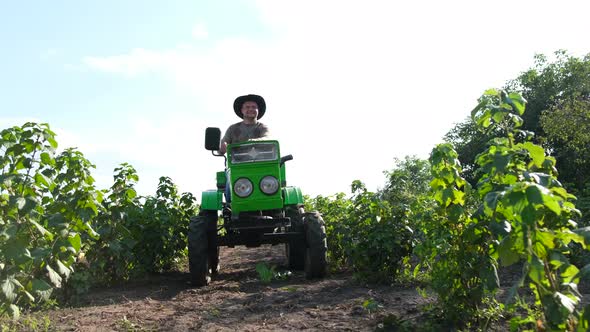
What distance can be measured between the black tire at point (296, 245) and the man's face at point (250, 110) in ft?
→ 4.60

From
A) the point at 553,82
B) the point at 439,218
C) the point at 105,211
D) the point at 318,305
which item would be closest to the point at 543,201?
the point at 439,218

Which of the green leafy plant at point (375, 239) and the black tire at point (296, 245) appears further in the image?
the black tire at point (296, 245)

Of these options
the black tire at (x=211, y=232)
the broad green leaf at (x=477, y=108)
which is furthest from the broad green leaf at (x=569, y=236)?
the black tire at (x=211, y=232)

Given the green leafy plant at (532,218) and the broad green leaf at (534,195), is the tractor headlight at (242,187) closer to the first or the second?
the green leafy plant at (532,218)

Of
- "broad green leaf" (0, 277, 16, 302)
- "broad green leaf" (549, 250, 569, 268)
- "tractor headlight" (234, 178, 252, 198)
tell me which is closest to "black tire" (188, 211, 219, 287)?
"tractor headlight" (234, 178, 252, 198)

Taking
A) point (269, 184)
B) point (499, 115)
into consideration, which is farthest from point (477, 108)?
point (269, 184)

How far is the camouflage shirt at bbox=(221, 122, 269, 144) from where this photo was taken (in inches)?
280

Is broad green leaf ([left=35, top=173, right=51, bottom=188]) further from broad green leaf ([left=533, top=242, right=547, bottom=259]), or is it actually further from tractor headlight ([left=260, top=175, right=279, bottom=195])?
broad green leaf ([left=533, top=242, right=547, bottom=259])

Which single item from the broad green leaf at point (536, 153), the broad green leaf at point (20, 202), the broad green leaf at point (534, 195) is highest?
the broad green leaf at point (536, 153)

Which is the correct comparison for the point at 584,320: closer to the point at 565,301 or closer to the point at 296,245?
the point at 565,301

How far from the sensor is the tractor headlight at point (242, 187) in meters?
6.34

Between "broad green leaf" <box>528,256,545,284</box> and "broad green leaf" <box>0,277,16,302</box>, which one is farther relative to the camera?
"broad green leaf" <box>0,277,16,302</box>

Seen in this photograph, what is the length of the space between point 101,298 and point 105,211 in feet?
3.26

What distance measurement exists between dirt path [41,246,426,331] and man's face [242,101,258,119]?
2.19 m
